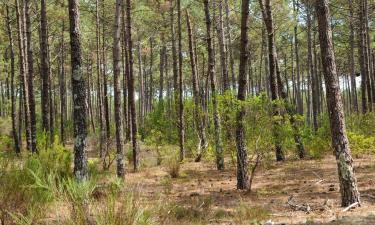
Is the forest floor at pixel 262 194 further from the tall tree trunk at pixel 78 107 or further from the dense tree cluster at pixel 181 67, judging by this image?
the tall tree trunk at pixel 78 107

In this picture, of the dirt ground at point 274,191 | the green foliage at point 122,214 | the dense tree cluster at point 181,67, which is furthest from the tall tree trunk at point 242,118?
the green foliage at point 122,214

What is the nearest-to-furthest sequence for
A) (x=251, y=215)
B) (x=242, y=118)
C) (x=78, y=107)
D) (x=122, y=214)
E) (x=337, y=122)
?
(x=122, y=214)
(x=251, y=215)
(x=337, y=122)
(x=78, y=107)
(x=242, y=118)

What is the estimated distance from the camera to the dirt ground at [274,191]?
666 centimetres

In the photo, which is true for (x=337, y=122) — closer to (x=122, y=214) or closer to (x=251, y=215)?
(x=251, y=215)

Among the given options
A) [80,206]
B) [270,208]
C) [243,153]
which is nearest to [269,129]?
[243,153]

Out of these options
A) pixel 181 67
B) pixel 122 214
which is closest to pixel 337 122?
pixel 122 214

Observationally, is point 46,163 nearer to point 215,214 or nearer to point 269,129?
point 215,214

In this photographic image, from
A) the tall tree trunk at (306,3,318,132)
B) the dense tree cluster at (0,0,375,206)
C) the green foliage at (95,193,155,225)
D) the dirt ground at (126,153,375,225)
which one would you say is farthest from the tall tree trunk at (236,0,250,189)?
the tall tree trunk at (306,3,318,132)

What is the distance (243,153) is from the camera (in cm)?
952

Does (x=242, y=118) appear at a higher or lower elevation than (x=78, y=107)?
lower

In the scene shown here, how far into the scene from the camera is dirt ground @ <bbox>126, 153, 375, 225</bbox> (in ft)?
21.9

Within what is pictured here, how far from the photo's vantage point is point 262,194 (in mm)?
9188

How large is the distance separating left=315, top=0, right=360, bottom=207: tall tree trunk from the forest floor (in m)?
0.30

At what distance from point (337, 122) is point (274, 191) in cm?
295
